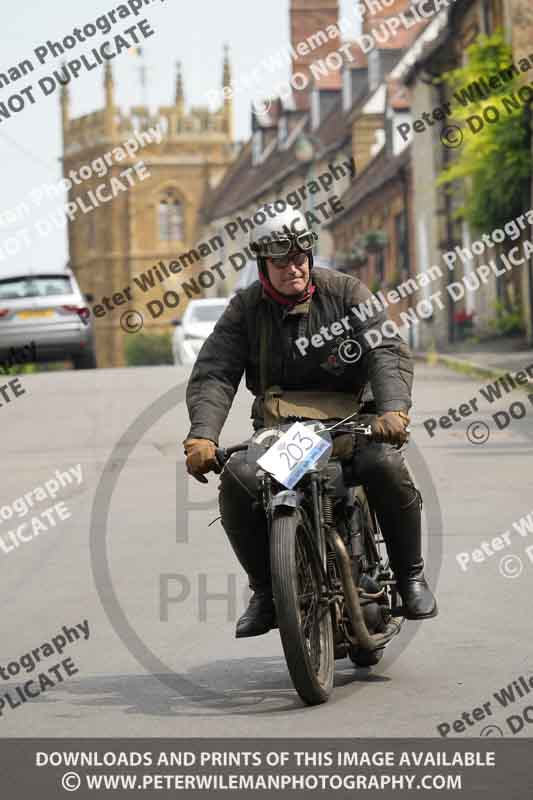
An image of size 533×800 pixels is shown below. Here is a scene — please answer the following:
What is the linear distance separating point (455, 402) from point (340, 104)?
5161 cm

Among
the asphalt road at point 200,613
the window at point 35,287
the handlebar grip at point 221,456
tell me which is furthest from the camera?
the window at point 35,287

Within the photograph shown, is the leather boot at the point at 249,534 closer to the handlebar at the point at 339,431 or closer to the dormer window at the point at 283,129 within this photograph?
the handlebar at the point at 339,431

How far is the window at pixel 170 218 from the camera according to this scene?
367 ft

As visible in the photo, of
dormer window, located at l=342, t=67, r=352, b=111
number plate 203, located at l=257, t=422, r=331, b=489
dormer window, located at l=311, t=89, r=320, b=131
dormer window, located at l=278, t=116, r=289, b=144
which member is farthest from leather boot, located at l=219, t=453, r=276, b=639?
dormer window, located at l=278, t=116, r=289, b=144
